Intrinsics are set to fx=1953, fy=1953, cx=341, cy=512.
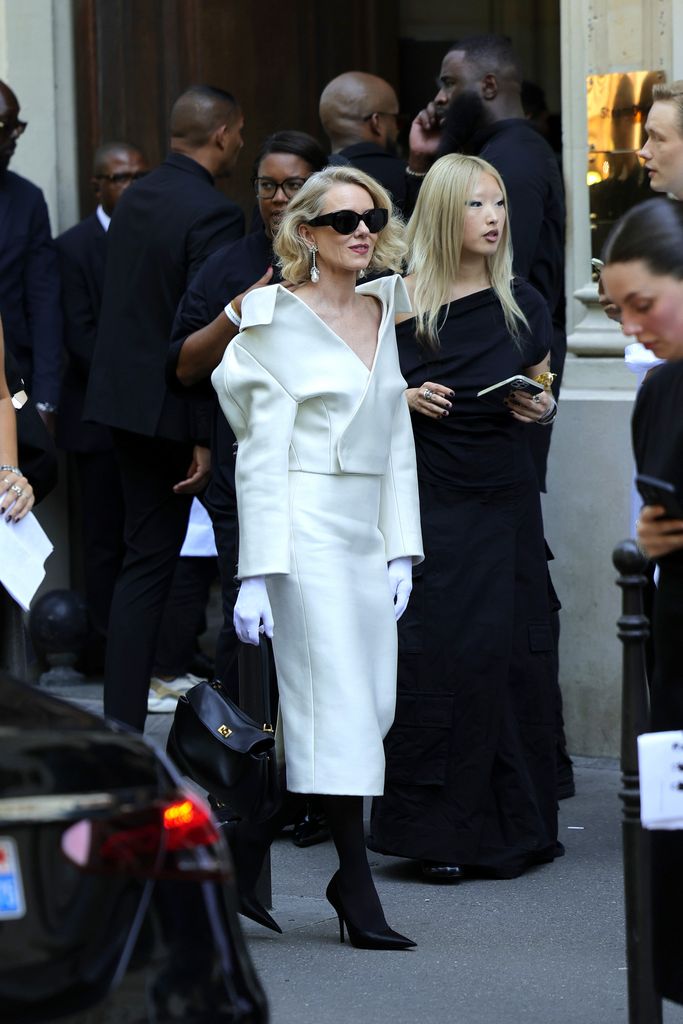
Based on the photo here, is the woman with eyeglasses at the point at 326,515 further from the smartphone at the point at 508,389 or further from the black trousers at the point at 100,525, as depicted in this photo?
the black trousers at the point at 100,525

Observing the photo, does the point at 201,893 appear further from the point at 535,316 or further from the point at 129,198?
the point at 129,198

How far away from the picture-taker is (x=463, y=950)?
4.95m

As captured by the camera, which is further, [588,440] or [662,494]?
[588,440]

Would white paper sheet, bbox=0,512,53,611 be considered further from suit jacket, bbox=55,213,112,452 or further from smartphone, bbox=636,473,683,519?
suit jacket, bbox=55,213,112,452

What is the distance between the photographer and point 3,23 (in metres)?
8.57

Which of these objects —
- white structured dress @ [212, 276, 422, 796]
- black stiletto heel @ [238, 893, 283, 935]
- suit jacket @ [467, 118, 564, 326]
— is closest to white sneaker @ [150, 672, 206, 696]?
suit jacket @ [467, 118, 564, 326]

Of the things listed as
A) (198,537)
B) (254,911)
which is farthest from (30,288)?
(254,911)

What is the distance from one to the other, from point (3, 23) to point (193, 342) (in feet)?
10.9

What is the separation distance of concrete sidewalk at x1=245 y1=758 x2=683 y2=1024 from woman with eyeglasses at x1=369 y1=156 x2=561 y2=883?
6.9 inches

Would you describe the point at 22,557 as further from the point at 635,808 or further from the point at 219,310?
the point at 635,808

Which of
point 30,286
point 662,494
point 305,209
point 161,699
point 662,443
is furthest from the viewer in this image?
point 161,699

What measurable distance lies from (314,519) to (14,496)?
2.61 ft

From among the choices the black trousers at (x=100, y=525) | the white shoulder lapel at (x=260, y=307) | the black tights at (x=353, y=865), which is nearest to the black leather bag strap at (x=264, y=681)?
the black tights at (x=353, y=865)

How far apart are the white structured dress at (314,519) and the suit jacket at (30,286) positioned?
3.19 metres
